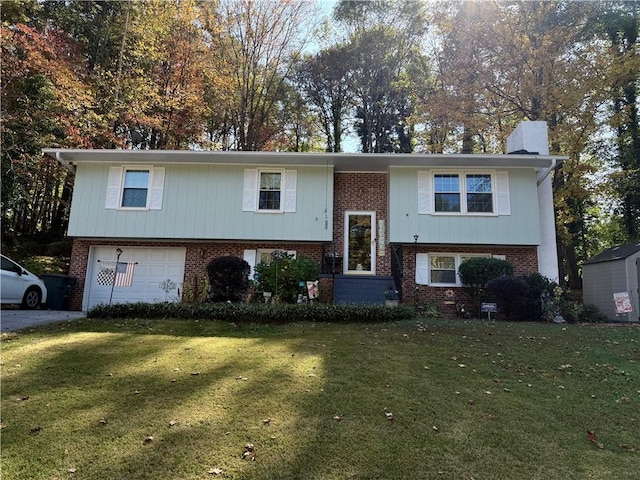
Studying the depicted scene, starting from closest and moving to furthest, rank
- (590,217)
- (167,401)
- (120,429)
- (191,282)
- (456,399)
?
(120,429)
(167,401)
(456,399)
(191,282)
(590,217)

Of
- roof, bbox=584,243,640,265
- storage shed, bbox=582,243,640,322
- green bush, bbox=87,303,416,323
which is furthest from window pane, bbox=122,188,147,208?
roof, bbox=584,243,640,265

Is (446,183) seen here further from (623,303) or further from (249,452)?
(249,452)

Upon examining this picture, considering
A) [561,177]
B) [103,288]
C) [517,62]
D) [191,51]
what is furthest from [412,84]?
[103,288]

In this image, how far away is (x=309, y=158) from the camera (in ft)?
40.0

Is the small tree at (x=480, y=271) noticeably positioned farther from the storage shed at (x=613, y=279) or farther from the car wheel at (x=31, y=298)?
the car wheel at (x=31, y=298)

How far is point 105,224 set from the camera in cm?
1230

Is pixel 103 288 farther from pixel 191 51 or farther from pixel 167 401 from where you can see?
pixel 191 51

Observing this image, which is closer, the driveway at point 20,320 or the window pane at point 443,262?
the driveway at point 20,320

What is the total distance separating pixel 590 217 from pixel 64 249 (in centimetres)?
2569

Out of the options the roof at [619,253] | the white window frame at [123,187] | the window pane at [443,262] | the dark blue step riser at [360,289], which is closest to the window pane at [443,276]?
the window pane at [443,262]

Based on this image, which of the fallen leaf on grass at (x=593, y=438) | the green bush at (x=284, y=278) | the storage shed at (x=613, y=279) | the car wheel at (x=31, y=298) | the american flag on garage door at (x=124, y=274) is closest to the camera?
the fallen leaf on grass at (x=593, y=438)

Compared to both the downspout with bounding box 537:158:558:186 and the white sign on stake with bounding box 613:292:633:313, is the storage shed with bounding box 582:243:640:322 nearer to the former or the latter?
the white sign on stake with bounding box 613:292:633:313

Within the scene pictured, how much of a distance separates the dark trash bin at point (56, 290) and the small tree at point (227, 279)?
5.04m

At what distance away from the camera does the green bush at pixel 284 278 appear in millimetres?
10297
